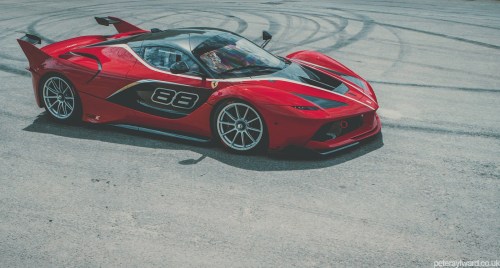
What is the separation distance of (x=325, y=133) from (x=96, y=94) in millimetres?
2773

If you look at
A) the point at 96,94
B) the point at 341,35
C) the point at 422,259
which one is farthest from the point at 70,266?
the point at 341,35

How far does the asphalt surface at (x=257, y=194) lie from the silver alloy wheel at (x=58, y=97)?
0.59ft

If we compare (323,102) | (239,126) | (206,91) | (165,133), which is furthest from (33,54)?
(323,102)

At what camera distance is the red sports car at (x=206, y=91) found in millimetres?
5742

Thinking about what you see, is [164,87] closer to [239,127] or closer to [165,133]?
[165,133]

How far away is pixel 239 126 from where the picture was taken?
591cm

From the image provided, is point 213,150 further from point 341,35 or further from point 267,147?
point 341,35

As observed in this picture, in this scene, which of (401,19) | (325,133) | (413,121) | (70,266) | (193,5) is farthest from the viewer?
(193,5)

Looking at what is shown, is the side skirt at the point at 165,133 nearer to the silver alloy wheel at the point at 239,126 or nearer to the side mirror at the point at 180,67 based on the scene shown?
the silver alloy wheel at the point at 239,126

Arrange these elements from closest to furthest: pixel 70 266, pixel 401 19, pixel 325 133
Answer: pixel 70 266 < pixel 325 133 < pixel 401 19

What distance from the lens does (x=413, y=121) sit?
7129mm

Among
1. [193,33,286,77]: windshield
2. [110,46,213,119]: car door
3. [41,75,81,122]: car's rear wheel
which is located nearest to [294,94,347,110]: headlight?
[193,33,286,77]: windshield

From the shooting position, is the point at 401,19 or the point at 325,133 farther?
the point at 401,19

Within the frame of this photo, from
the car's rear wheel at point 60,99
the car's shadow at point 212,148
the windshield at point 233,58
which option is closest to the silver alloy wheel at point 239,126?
the car's shadow at point 212,148
